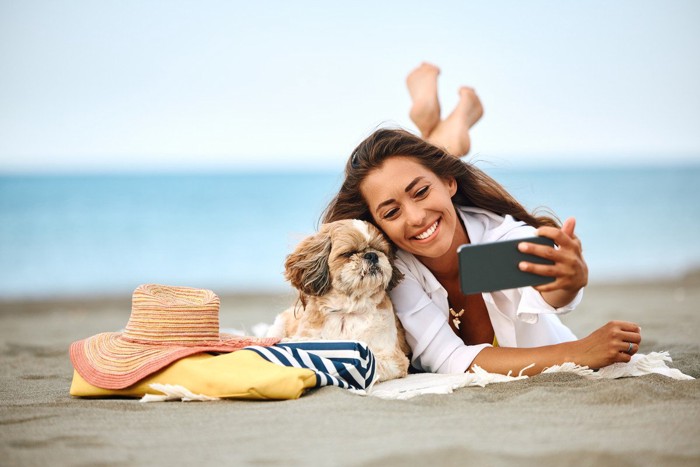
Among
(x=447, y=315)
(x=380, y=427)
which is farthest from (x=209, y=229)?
(x=380, y=427)

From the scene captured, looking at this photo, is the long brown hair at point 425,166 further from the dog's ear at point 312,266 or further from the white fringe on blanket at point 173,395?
the white fringe on blanket at point 173,395

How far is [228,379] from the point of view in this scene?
357 cm

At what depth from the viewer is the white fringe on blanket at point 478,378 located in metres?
3.69

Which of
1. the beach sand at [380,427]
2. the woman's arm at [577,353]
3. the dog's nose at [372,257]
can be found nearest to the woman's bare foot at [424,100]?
the dog's nose at [372,257]

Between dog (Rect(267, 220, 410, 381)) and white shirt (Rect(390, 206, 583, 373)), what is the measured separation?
123 millimetres

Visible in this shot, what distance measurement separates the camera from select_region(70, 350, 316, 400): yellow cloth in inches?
138

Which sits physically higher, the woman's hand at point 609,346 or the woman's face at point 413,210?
the woman's face at point 413,210

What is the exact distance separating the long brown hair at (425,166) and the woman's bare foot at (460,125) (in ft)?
6.02

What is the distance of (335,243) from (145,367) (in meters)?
1.26

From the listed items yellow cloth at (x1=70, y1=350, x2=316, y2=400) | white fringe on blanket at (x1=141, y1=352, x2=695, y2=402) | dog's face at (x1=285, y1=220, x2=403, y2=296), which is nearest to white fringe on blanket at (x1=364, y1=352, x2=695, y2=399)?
Result: white fringe on blanket at (x1=141, y1=352, x2=695, y2=402)

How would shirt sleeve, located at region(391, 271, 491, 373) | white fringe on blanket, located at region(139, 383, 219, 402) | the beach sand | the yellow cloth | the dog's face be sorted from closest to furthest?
1. the beach sand
2. the yellow cloth
3. white fringe on blanket, located at region(139, 383, 219, 402)
4. the dog's face
5. shirt sleeve, located at region(391, 271, 491, 373)

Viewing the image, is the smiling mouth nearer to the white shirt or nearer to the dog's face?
the dog's face

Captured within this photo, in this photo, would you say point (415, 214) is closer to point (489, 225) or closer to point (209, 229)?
point (489, 225)

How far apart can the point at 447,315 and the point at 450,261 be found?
348 millimetres
